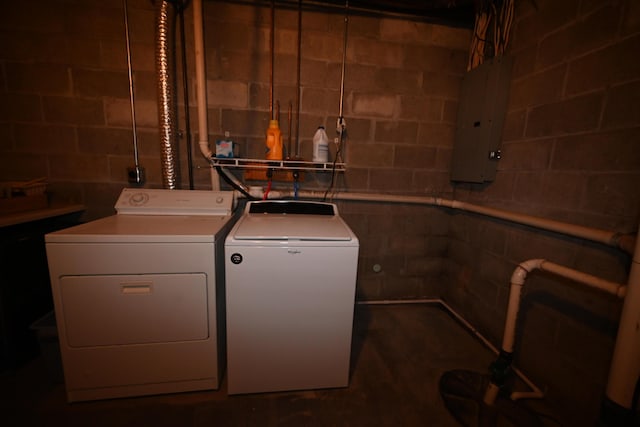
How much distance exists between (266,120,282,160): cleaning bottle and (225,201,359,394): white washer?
56 centimetres

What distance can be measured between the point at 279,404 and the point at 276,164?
4.37 ft

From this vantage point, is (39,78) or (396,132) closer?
(39,78)

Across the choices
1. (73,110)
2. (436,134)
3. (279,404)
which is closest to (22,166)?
(73,110)

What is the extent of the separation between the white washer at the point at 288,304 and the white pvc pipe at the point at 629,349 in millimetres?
934

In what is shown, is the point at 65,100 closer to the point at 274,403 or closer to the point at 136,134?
the point at 136,134

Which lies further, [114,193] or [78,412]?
[114,193]

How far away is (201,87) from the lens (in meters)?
1.57

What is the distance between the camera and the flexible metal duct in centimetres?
149

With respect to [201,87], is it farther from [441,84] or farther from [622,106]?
[622,106]

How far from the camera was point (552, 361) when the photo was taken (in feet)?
4.10

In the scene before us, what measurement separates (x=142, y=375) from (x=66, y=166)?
4.80 feet

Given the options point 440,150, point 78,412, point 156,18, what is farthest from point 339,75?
point 78,412

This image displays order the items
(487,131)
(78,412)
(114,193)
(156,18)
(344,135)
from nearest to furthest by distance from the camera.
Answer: (78,412) < (156,18) < (487,131) < (114,193) < (344,135)

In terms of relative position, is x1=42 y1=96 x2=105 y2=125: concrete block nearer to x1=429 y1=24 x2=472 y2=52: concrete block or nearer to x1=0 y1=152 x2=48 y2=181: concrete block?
x1=0 y1=152 x2=48 y2=181: concrete block
